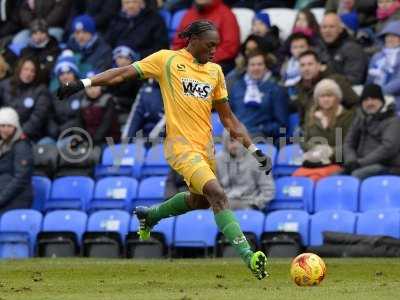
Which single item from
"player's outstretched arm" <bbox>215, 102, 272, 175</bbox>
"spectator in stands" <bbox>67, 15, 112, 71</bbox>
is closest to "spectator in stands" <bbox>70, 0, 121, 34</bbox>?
"spectator in stands" <bbox>67, 15, 112, 71</bbox>

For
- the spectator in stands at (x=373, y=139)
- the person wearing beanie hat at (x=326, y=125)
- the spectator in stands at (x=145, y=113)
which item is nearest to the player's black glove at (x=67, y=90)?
the spectator in stands at (x=373, y=139)

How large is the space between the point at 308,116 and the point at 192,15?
3468 mm

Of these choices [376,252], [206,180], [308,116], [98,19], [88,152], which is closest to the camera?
[206,180]

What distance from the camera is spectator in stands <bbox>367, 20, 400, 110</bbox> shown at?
58.4 ft

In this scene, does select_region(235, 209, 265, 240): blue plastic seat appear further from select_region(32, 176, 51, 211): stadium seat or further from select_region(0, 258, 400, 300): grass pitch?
select_region(32, 176, 51, 211): stadium seat

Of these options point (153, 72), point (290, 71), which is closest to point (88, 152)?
point (290, 71)

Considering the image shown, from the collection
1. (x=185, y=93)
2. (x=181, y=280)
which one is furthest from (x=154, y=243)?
(x=185, y=93)

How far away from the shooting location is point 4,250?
18.4 m

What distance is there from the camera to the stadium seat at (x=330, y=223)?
16109mm

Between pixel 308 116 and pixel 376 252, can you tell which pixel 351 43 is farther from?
pixel 376 252

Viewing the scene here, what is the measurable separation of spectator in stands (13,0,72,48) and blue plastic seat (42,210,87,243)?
550 centimetres

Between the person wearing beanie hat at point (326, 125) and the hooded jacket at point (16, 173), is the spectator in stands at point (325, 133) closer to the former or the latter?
the person wearing beanie hat at point (326, 125)

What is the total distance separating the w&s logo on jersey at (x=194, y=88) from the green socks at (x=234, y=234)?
4.58ft

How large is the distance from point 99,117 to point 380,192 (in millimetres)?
5242
